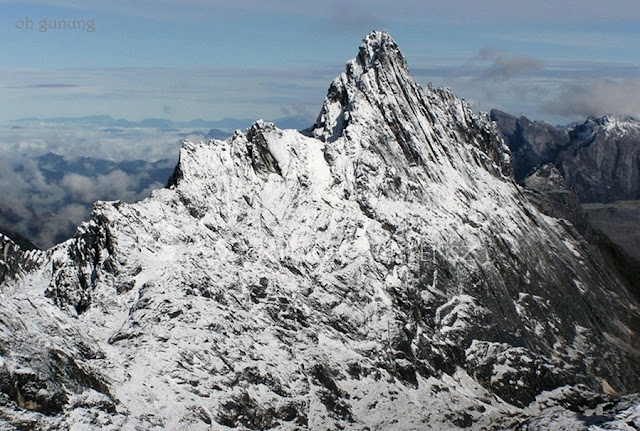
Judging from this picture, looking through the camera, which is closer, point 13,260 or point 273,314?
point 273,314

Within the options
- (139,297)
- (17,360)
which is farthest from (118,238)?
(17,360)

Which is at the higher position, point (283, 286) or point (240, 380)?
point (283, 286)

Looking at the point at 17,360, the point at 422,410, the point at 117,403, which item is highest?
the point at 17,360

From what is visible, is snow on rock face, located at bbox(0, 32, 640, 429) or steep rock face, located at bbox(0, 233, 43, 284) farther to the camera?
steep rock face, located at bbox(0, 233, 43, 284)

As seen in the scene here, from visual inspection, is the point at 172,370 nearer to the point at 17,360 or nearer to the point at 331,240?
the point at 17,360

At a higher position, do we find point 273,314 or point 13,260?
point 13,260

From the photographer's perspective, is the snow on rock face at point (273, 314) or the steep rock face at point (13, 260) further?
the steep rock face at point (13, 260)

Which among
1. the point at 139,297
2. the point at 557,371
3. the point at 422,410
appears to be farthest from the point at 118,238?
the point at 557,371

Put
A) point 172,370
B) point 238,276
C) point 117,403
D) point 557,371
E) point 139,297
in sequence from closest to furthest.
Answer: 1. point 117,403
2. point 172,370
3. point 139,297
4. point 238,276
5. point 557,371

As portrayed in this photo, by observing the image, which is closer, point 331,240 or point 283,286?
point 283,286

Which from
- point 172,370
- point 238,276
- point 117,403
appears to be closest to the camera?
point 117,403
